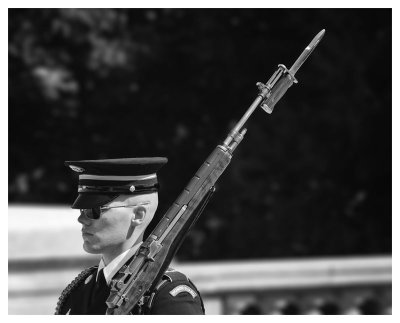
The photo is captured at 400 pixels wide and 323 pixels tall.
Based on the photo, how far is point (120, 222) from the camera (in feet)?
10.2

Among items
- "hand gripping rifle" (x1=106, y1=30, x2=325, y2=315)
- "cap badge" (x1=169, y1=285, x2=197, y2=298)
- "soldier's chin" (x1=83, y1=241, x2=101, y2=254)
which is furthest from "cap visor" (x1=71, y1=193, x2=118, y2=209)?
"cap badge" (x1=169, y1=285, x2=197, y2=298)

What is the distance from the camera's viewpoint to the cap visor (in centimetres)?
312

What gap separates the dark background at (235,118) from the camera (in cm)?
1174

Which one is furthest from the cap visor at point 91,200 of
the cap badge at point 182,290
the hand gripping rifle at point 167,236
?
the cap badge at point 182,290

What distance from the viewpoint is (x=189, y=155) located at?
12.2m

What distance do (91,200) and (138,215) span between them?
16 cm

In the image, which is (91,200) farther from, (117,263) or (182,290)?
(182,290)

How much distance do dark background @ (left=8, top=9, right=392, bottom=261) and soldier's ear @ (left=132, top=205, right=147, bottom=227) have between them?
27.9 ft

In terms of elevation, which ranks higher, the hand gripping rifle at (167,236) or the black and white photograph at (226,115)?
the black and white photograph at (226,115)

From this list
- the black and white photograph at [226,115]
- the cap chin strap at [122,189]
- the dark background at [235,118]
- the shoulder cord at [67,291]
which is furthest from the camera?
the dark background at [235,118]

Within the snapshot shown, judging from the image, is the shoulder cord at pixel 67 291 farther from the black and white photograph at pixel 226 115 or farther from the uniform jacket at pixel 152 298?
the black and white photograph at pixel 226 115

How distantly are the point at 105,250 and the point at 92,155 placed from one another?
893 cm

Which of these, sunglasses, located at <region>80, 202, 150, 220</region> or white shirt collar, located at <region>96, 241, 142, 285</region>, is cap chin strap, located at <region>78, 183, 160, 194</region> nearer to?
sunglasses, located at <region>80, 202, 150, 220</region>

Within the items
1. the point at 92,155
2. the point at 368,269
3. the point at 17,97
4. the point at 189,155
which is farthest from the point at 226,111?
the point at 368,269
